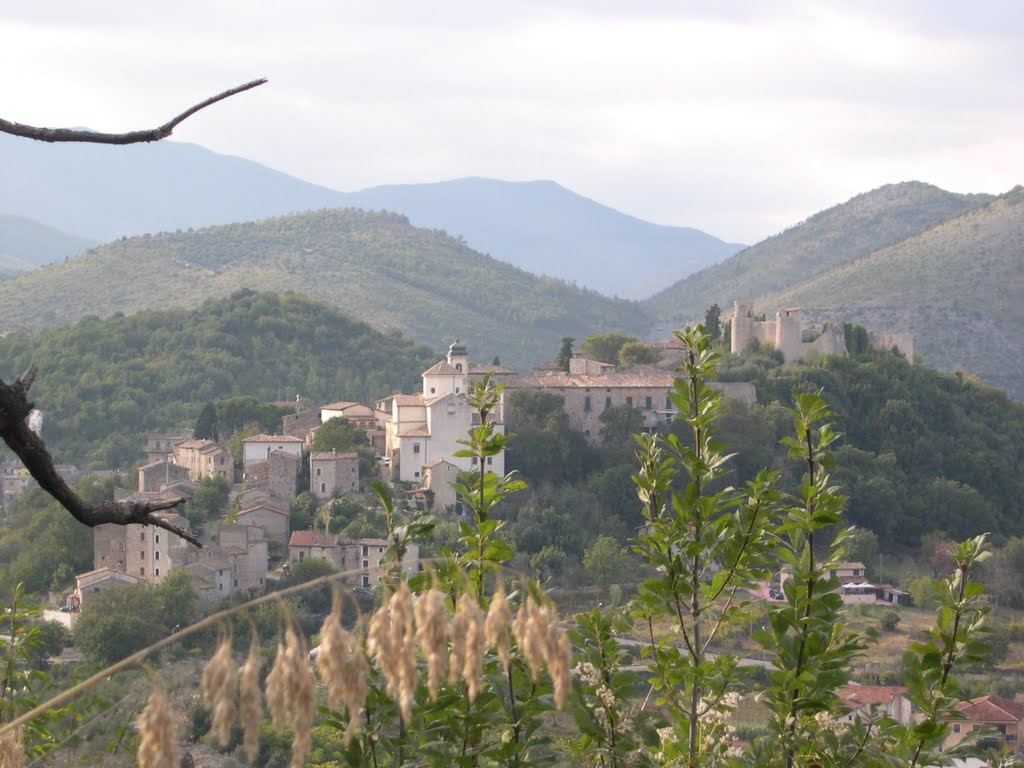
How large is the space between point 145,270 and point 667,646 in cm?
9784

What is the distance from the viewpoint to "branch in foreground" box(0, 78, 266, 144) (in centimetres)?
284

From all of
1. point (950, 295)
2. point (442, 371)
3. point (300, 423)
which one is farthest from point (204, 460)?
point (950, 295)

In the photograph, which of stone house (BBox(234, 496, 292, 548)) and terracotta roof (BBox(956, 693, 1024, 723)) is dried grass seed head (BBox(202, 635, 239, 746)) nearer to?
terracotta roof (BBox(956, 693, 1024, 723))

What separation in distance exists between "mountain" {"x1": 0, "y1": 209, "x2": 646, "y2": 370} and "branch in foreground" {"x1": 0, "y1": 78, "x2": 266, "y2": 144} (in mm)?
84617

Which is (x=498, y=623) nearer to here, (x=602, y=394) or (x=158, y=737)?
(x=158, y=737)

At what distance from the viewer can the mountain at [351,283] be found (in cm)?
9219

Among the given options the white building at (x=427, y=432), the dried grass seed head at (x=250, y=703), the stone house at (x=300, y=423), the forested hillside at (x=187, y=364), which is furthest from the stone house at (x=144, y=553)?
the dried grass seed head at (x=250, y=703)

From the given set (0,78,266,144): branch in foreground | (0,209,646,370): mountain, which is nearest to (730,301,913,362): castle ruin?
(0,209,646,370): mountain

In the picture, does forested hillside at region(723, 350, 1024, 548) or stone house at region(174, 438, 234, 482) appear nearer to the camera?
stone house at region(174, 438, 234, 482)

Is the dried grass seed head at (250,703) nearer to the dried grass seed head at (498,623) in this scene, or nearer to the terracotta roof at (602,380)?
the dried grass seed head at (498,623)

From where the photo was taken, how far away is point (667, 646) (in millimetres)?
4922

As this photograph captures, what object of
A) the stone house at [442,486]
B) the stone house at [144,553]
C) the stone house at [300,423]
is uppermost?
the stone house at [300,423]

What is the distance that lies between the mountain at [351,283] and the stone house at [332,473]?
51.1 metres

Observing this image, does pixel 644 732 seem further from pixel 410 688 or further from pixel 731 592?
pixel 410 688
